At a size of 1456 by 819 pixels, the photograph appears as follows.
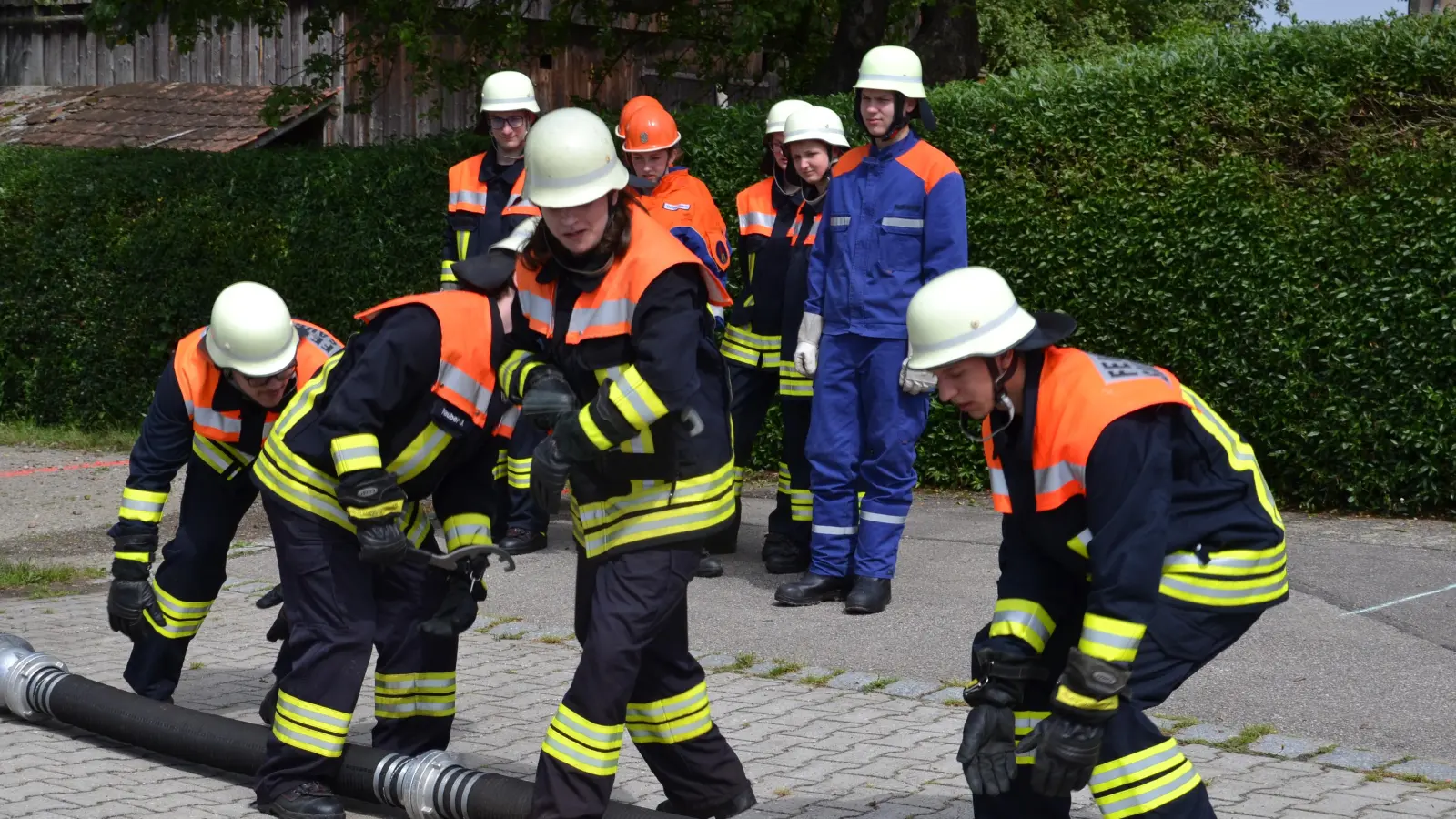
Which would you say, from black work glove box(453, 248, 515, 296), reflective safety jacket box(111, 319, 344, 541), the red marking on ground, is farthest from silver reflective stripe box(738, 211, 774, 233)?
the red marking on ground

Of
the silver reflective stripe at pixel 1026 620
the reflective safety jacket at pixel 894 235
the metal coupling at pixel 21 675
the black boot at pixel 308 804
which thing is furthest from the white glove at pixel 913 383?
the metal coupling at pixel 21 675

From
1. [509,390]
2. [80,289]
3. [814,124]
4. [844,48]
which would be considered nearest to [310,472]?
[509,390]

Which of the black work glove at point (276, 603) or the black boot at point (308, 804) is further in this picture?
the black work glove at point (276, 603)

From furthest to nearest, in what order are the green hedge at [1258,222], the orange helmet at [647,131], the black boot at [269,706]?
the green hedge at [1258,222] < the orange helmet at [647,131] < the black boot at [269,706]

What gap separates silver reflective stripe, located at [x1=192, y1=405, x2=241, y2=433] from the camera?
5113 millimetres

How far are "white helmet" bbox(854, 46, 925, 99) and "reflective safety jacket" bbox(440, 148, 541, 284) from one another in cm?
196

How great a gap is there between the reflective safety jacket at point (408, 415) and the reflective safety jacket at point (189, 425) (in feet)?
1.39

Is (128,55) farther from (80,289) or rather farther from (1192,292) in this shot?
(1192,292)

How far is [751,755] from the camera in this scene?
199 inches

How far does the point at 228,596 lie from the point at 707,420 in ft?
13.6

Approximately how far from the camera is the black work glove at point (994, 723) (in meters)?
3.63

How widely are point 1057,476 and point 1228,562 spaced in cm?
47

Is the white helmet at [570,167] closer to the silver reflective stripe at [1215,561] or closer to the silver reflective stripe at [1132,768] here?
the silver reflective stripe at [1215,561]

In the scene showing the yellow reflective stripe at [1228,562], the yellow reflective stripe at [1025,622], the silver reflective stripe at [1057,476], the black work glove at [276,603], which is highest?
the silver reflective stripe at [1057,476]
